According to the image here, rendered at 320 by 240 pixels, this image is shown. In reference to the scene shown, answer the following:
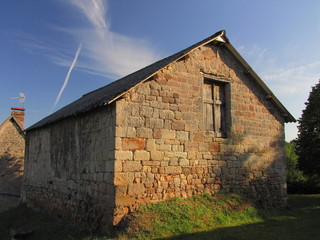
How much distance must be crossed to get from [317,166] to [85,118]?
12.5 m

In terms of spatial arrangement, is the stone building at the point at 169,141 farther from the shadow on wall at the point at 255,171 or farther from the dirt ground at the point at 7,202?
the dirt ground at the point at 7,202

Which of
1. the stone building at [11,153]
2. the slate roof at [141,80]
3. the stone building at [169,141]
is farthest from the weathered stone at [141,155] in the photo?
the stone building at [11,153]

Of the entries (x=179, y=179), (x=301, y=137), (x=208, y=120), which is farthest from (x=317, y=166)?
(x=179, y=179)

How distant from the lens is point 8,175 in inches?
683

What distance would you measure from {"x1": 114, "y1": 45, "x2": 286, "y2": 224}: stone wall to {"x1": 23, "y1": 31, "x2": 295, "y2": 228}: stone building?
0.03 m

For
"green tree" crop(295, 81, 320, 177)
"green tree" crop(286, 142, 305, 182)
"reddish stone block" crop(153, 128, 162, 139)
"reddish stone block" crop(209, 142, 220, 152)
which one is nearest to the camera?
"reddish stone block" crop(153, 128, 162, 139)

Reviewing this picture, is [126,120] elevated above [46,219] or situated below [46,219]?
above

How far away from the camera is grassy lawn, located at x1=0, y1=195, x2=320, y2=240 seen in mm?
6648

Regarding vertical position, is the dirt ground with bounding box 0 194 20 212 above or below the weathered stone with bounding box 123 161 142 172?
below

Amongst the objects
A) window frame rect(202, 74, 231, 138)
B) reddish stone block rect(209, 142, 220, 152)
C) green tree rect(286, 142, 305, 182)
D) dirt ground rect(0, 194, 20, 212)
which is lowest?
dirt ground rect(0, 194, 20, 212)

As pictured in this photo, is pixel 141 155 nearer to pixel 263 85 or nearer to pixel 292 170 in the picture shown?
pixel 263 85

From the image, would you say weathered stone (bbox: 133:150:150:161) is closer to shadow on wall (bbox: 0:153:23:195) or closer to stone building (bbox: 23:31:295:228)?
stone building (bbox: 23:31:295:228)

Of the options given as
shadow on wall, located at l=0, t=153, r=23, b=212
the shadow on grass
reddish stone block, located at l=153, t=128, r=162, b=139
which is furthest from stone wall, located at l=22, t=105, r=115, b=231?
shadow on wall, located at l=0, t=153, r=23, b=212

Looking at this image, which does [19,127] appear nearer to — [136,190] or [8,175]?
[8,175]
